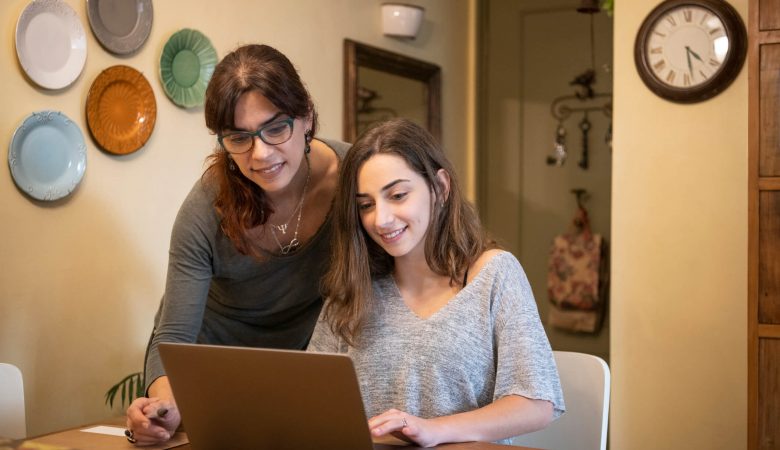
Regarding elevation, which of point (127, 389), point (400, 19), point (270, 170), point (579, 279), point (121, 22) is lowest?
point (127, 389)

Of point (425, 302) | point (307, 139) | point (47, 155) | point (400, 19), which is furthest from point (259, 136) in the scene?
point (400, 19)

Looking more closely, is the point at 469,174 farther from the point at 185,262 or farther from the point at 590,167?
the point at 185,262

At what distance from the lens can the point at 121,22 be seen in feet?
9.27

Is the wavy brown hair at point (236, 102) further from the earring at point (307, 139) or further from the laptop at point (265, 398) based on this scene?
the laptop at point (265, 398)

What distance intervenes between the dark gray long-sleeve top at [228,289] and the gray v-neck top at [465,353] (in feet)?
1.05

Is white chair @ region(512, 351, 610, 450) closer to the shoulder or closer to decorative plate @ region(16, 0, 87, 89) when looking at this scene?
the shoulder

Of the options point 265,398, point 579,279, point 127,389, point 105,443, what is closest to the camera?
point 265,398

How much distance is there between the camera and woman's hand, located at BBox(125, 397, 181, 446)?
1.44 metres

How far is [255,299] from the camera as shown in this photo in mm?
1948

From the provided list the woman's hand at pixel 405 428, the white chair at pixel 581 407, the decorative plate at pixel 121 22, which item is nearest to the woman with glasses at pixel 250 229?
the woman's hand at pixel 405 428

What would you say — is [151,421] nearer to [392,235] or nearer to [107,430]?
[107,430]

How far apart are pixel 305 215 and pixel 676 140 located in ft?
6.12

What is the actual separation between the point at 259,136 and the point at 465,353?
20.5 inches

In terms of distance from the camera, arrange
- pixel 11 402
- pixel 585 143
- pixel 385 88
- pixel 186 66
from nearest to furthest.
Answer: pixel 11 402
pixel 186 66
pixel 385 88
pixel 585 143
